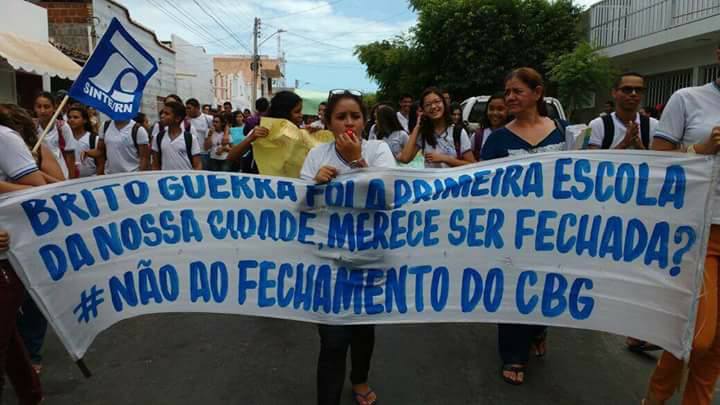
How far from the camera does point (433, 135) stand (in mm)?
4973

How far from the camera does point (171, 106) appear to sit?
6.23 meters

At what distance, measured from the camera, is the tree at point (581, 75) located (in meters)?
15.8

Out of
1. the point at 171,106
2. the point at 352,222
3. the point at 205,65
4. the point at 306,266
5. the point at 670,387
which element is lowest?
A: the point at 670,387

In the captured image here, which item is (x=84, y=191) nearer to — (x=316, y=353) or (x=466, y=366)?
(x=316, y=353)

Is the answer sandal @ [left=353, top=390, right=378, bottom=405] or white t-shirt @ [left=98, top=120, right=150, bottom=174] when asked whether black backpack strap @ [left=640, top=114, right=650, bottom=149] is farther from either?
white t-shirt @ [left=98, top=120, right=150, bottom=174]

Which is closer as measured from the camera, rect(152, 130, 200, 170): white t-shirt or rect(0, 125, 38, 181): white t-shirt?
rect(0, 125, 38, 181): white t-shirt

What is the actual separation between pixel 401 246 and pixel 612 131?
215 cm

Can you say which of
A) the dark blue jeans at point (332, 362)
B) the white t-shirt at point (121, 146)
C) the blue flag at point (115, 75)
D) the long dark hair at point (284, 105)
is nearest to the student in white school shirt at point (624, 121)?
the long dark hair at point (284, 105)

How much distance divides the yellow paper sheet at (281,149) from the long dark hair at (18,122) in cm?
143

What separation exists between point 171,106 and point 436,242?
14.1 ft

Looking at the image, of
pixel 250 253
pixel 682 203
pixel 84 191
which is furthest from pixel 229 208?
pixel 682 203

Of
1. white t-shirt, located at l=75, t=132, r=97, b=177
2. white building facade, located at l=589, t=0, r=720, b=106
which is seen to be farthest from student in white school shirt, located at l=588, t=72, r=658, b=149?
white building facade, located at l=589, t=0, r=720, b=106

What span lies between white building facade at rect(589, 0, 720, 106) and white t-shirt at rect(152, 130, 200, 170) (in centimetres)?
1176

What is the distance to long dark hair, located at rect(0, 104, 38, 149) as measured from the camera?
2.86 m
